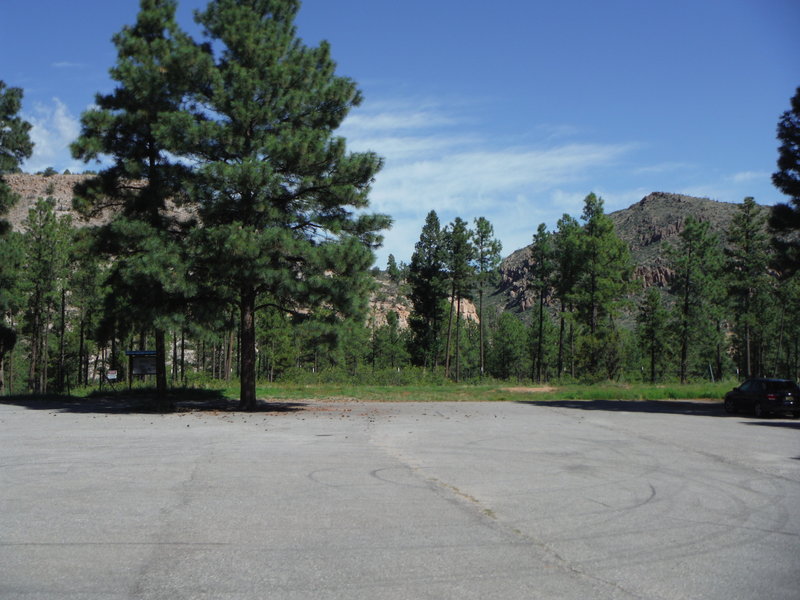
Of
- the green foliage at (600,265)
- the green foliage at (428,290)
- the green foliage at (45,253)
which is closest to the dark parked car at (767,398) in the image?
the green foliage at (600,265)

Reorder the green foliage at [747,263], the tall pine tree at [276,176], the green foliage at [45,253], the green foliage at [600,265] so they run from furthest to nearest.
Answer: the green foliage at [747,263], the green foliage at [600,265], the green foliage at [45,253], the tall pine tree at [276,176]

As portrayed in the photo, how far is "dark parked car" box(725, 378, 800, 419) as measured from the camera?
22.2 m

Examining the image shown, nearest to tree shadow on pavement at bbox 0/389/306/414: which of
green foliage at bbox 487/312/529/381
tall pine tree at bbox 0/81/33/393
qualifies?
tall pine tree at bbox 0/81/33/393

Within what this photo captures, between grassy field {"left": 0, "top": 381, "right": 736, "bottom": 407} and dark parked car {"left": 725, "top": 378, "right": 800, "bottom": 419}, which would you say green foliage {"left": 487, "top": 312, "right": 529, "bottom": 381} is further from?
dark parked car {"left": 725, "top": 378, "right": 800, "bottom": 419}

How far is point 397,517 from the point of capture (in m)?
6.89

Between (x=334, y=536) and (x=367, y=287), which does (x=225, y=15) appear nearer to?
(x=367, y=287)

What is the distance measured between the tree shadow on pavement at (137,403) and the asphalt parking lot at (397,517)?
9.48 metres

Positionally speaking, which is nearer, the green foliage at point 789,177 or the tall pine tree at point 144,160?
the tall pine tree at point 144,160

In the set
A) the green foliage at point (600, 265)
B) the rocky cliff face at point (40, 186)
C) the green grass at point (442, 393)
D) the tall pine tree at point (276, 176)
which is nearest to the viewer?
the tall pine tree at point (276, 176)

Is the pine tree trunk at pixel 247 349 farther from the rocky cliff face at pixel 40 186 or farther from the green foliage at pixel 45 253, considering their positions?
the rocky cliff face at pixel 40 186

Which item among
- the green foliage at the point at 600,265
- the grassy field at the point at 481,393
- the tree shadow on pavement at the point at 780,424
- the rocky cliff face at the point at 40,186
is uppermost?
the rocky cliff face at the point at 40,186

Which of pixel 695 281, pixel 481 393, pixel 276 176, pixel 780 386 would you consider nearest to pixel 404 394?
pixel 481 393

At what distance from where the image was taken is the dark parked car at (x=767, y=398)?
22250mm

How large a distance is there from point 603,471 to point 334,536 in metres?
5.66
